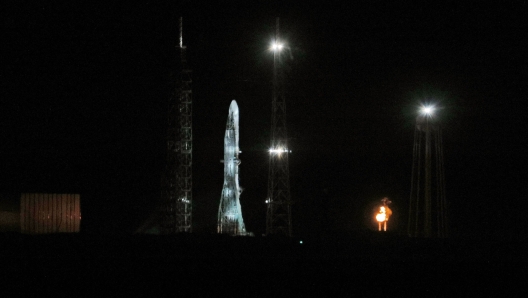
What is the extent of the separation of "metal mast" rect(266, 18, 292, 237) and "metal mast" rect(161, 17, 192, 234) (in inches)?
227

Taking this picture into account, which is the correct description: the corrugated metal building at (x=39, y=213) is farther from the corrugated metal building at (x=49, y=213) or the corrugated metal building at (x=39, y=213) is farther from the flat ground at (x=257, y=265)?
the flat ground at (x=257, y=265)

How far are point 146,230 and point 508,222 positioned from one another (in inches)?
933

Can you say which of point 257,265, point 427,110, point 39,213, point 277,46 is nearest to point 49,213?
point 39,213

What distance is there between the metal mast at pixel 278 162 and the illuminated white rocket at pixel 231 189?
2.84m

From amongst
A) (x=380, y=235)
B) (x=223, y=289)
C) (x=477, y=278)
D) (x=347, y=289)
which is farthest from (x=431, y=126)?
(x=223, y=289)

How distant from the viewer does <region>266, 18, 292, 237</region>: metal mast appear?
3609cm

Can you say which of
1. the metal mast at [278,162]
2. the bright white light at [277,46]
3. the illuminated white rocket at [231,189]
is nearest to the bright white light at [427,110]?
the metal mast at [278,162]

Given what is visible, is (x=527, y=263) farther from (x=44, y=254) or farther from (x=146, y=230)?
(x=146, y=230)

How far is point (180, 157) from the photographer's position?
130 ft

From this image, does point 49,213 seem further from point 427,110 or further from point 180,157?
point 427,110

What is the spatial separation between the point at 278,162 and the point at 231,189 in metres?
4.73

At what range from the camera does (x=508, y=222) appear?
4053 cm

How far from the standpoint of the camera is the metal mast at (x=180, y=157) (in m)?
39.4

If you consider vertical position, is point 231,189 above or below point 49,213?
above
